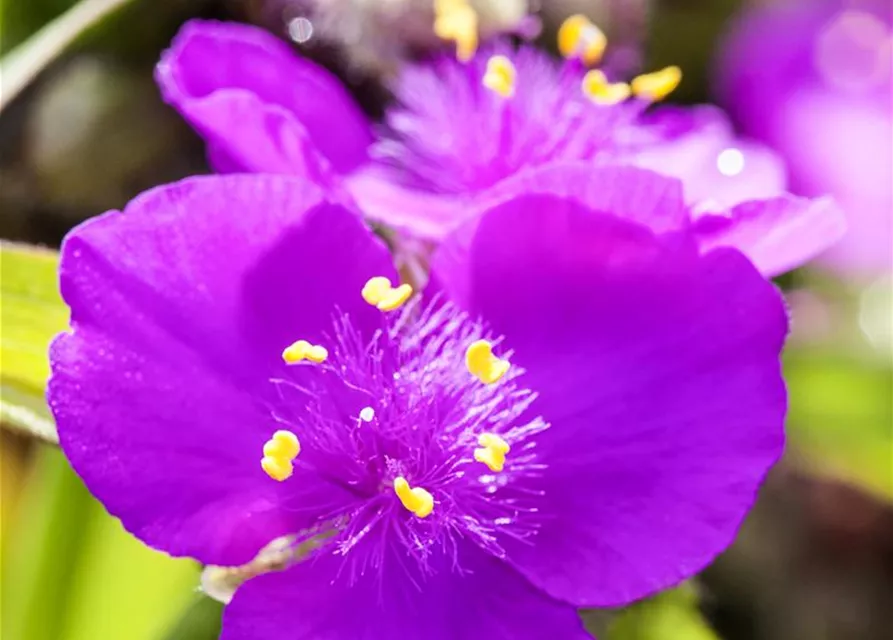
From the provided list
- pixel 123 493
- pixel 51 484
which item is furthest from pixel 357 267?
pixel 51 484

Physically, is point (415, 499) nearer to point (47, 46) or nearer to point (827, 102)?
point (47, 46)

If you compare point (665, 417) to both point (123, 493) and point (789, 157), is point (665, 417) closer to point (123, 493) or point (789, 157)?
point (123, 493)

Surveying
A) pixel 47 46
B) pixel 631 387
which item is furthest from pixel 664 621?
pixel 47 46

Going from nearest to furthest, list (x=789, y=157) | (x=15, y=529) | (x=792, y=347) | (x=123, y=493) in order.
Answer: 1. (x=123, y=493)
2. (x=15, y=529)
3. (x=792, y=347)
4. (x=789, y=157)

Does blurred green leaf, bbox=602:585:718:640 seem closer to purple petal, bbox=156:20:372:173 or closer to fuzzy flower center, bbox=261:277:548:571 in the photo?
fuzzy flower center, bbox=261:277:548:571

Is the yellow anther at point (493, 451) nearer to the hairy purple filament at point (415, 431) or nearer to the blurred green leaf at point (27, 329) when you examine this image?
the hairy purple filament at point (415, 431)

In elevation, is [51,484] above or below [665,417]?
below
